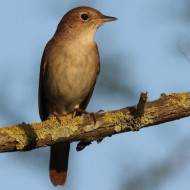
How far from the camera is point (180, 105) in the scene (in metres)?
5.15

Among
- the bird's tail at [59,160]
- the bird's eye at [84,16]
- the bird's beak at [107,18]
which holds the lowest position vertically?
the bird's tail at [59,160]

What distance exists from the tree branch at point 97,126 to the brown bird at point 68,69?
4.40 ft

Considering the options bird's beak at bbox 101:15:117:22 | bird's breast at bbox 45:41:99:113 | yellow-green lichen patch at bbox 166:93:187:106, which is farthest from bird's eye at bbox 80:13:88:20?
yellow-green lichen patch at bbox 166:93:187:106

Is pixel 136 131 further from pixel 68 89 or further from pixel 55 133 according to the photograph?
pixel 68 89

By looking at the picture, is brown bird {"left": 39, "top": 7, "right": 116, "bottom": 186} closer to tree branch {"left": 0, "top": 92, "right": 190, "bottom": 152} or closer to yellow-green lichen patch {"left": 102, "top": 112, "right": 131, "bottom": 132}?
tree branch {"left": 0, "top": 92, "right": 190, "bottom": 152}

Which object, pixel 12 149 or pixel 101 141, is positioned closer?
pixel 12 149

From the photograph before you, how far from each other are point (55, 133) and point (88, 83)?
1.69 meters

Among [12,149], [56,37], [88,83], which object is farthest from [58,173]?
[12,149]

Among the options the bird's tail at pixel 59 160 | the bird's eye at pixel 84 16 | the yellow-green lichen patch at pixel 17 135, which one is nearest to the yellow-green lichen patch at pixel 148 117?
the yellow-green lichen patch at pixel 17 135

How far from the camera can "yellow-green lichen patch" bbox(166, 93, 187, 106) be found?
516 cm

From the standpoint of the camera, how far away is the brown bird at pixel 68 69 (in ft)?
22.2

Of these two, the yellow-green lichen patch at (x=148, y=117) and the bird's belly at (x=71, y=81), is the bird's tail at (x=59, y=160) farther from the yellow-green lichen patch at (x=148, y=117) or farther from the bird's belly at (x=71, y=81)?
the yellow-green lichen patch at (x=148, y=117)

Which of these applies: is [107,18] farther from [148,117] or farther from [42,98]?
[148,117]

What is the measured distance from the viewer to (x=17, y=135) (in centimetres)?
507
